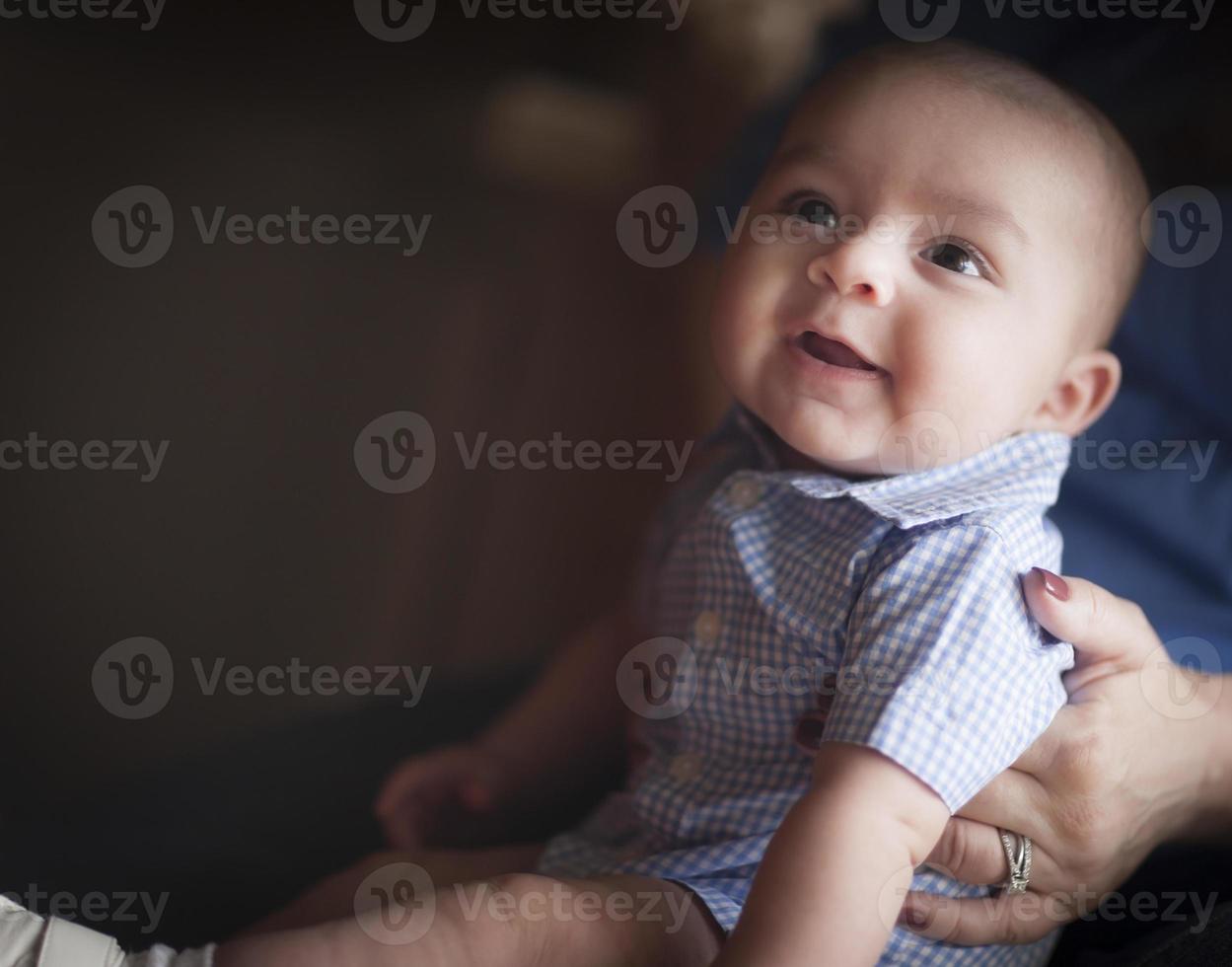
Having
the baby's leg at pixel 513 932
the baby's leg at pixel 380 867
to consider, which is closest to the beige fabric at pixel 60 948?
the baby's leg at pixel 513 932

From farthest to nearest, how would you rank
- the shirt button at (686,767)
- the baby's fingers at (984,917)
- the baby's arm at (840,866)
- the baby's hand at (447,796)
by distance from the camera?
the baby's hand at (447,796), the shirt button at (686,767), the baby's fingers at (984,917), the baby's arm at (840,866)

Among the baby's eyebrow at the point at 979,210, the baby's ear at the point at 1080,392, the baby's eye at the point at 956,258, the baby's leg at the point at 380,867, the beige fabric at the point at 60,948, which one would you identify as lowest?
the baby's leg at the point at 380,867

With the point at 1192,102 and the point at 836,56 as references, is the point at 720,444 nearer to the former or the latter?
the point at 836,56

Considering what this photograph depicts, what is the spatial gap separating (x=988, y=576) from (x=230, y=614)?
0.70m

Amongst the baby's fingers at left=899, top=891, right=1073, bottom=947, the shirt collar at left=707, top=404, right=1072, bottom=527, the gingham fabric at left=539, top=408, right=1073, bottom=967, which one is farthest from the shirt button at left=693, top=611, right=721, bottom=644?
the baby's fingers at left=899, top=891, right=1073, bottom=947

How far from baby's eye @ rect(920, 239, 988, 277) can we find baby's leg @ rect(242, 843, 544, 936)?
22.6 inches

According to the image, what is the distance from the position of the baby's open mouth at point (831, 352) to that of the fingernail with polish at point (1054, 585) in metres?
0.18

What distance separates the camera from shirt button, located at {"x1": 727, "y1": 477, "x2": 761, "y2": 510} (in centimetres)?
83

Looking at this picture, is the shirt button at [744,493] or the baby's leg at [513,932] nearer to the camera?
the baby's leg at [513,932]

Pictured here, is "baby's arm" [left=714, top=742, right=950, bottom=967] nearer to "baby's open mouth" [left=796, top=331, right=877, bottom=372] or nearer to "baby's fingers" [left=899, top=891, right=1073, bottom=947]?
"baby's fingers" [left=899, top=891, right=1073, bottom=947]

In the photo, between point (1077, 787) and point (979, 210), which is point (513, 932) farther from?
point (979, 210)

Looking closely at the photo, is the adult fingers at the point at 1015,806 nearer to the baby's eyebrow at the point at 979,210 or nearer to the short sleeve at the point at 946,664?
the short sleeve at the point at 946,664

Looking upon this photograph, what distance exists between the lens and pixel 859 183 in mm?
756

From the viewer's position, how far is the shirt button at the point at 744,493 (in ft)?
2.72
